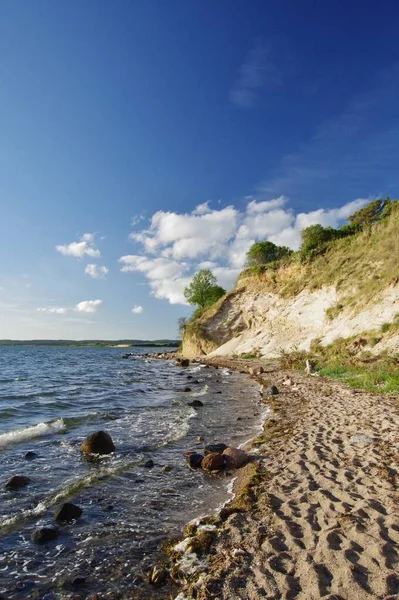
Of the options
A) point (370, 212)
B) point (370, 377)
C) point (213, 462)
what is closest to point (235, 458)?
point (213, 462)

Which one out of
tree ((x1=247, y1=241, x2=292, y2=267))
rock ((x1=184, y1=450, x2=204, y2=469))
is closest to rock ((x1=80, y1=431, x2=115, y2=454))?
rock ((x1=184, y1=450, x2=204, y2=469))

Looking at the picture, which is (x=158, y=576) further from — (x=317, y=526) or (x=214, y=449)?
(x=214, y=449)

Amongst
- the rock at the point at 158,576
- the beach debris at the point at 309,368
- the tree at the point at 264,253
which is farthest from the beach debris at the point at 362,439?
the tree at the point at 264,253

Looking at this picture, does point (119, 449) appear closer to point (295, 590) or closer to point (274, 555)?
point (274, 555)

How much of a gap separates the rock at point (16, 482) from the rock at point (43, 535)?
2290mm

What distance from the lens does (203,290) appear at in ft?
258

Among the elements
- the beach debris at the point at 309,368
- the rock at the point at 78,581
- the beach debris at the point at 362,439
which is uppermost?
the beach debris at the point at 309,368

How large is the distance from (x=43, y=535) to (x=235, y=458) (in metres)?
4.31

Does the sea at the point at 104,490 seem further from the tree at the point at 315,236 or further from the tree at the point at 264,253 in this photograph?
the tree at the point at 264,253

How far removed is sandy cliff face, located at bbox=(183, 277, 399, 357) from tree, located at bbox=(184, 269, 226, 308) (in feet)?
55.2

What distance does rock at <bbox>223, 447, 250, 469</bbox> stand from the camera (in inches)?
322

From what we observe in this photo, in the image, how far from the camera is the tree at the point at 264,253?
61.5 m

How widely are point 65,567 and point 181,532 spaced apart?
5.58 ft

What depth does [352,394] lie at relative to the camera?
15.0m
